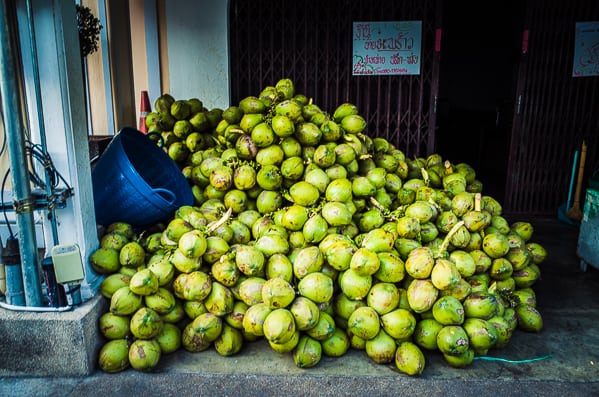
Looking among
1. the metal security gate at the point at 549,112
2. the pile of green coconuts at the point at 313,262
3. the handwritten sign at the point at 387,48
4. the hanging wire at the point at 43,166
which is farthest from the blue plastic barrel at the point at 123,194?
the metal security gate at the point at 549,112

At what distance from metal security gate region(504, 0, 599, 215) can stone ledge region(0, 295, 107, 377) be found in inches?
212

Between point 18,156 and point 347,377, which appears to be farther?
point 347,377

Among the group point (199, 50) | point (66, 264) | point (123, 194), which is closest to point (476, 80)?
point (199, 50)

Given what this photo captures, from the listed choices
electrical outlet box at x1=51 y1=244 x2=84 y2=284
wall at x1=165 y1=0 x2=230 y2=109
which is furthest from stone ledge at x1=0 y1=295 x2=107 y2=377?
wall at x1=165 y1=0 x2=230 y2=109

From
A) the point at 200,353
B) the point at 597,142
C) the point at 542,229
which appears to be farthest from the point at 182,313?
the point at 597,142

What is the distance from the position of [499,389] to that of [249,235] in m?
1.85

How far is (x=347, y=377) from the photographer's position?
2891 millimetres

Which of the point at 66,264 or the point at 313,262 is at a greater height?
the point at 66,264

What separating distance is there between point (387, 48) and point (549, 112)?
2257 millimetres

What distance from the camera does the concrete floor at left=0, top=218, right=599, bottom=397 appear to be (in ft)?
9.12

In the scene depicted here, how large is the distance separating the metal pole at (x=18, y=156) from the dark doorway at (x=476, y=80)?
8015 mm

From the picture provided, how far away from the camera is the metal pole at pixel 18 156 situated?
2525 mm

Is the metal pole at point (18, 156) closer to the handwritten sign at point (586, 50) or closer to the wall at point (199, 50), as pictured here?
the wall at point (199, 50)

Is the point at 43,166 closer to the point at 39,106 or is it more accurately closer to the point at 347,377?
the point at 39,106
